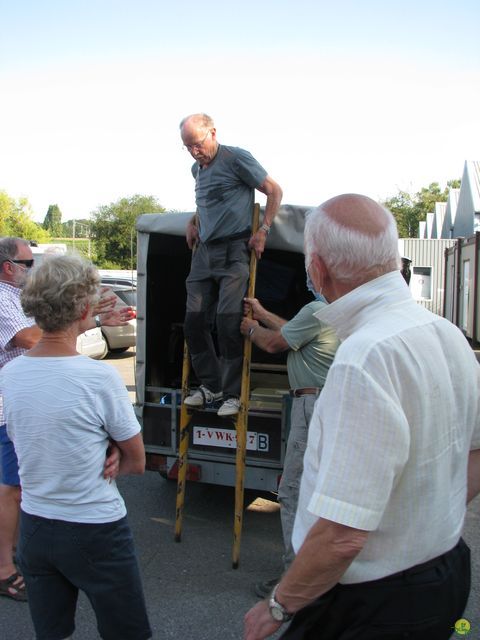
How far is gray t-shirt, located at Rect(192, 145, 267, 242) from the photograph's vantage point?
3816 millimetres

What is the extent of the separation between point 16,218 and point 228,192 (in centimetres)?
3639

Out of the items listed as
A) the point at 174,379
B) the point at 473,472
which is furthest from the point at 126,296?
the point at 473,472

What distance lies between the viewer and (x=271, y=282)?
552cm

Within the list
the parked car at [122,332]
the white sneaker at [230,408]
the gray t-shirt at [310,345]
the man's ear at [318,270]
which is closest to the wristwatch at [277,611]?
the man's ear at [318,270]

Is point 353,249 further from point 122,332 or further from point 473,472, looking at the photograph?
point 122,332

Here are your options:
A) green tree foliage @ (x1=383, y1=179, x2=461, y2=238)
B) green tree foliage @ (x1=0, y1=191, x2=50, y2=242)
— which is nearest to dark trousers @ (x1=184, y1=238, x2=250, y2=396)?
green tree foliage @ (x1=0, y1=191, x2=50, y2=242)

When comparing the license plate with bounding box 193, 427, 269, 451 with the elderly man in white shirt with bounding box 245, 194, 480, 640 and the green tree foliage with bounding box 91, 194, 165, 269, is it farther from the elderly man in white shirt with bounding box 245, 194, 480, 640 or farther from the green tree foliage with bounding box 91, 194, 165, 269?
the green tree foliage with bounding box 91, 194, 165, 269

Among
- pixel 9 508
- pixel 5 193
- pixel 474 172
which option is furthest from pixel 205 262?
pixel 5 193

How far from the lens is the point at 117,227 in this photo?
138 feet

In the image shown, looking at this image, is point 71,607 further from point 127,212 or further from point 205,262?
point 127,212

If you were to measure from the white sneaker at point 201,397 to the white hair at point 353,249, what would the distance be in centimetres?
258

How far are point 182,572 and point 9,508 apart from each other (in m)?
1.20

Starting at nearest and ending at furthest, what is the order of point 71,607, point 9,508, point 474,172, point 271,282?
point 71,607, point 9,508, point 271,282, point 474,172

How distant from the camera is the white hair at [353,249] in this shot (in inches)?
56.3
